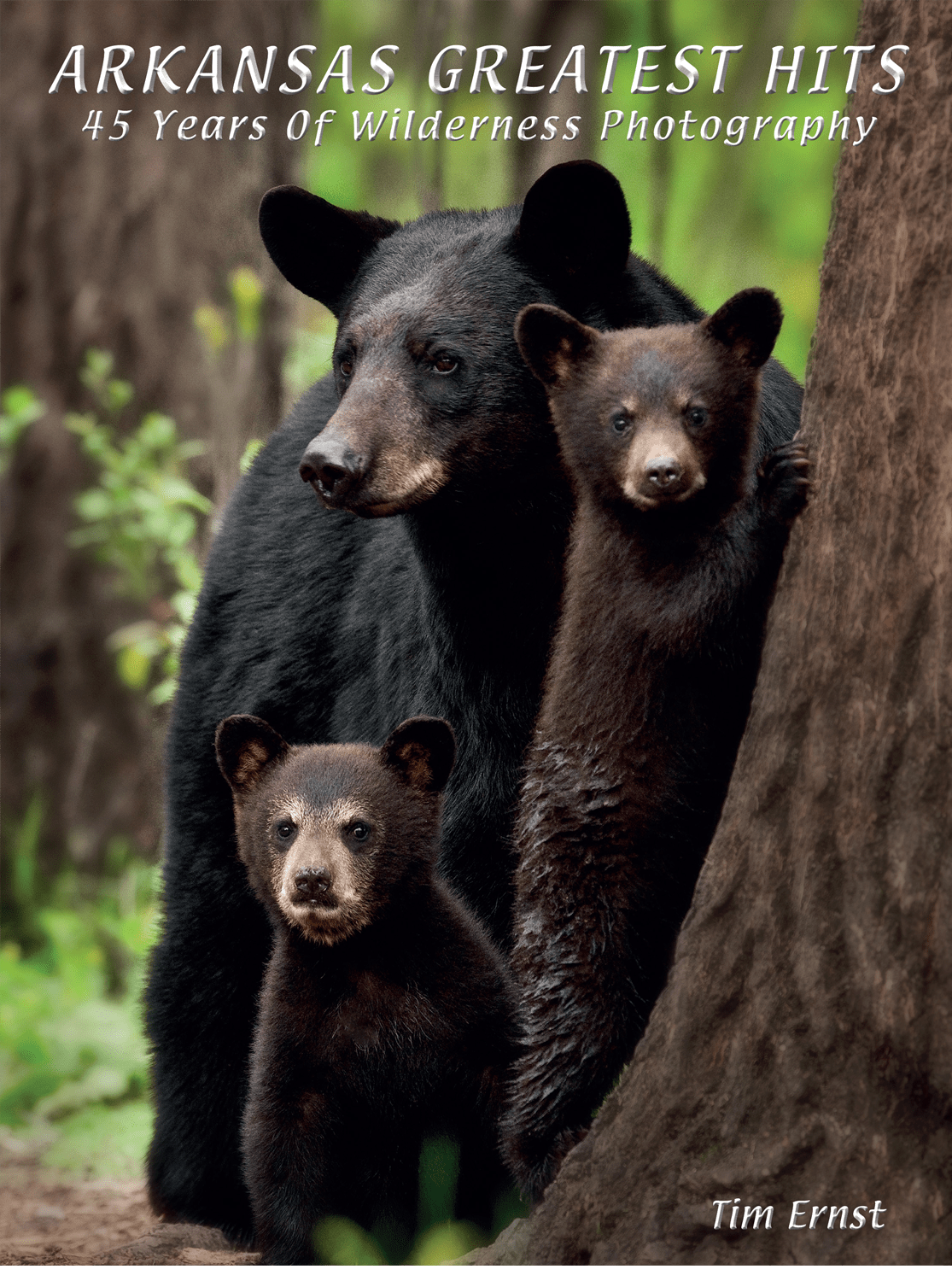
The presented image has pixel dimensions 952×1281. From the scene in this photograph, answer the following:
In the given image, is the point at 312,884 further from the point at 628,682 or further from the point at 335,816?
the point at 628,682

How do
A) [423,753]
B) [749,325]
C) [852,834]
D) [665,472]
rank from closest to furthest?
[852,834] < [665,472] < [749,325] < [423,753]

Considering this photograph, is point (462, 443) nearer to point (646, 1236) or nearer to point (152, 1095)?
point (646, 1236)

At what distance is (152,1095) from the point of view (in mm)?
5059

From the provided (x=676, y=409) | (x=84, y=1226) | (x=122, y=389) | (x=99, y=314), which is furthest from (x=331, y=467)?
(x=99, y=314)

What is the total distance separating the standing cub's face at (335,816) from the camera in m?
3.44

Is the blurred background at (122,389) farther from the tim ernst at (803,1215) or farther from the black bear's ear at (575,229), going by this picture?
the tim ernst at (803,1215)

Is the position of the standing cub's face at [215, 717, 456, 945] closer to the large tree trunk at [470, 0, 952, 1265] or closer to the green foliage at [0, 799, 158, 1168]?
the large tree trunk at [470, 0, 952, 1265]

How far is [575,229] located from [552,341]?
631 millimetres

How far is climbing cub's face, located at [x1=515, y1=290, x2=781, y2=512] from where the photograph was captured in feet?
9.62

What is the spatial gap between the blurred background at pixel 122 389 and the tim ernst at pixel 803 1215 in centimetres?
356

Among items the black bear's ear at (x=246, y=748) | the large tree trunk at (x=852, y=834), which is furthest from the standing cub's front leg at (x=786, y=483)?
the black bear's ear at (x=246, y=748)

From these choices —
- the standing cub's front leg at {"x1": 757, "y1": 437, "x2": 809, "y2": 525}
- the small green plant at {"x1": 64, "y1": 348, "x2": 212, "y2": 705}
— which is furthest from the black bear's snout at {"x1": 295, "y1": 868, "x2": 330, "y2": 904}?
the small green plant at {"x1": 64, "y1": 348, "x2": 212, "y2": 705}

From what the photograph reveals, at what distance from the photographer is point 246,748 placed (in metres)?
3.76

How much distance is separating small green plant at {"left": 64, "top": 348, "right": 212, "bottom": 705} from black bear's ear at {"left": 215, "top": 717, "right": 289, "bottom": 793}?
223 cm
